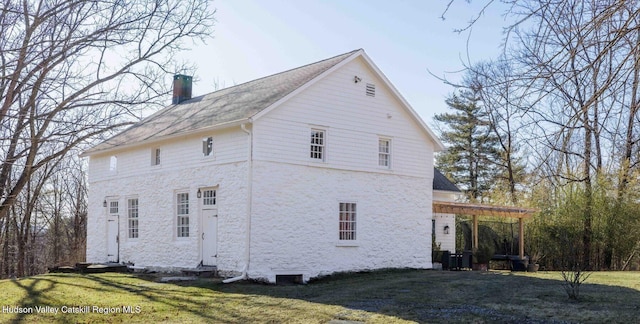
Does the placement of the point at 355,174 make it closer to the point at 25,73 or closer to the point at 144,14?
the point at 144,14

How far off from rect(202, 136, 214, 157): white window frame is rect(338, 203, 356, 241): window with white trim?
466 cm

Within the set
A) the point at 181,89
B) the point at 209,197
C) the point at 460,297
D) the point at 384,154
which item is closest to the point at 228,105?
the point at 209,197

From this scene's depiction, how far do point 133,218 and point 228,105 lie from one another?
605cm

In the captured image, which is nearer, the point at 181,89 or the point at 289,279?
the point at 289,279

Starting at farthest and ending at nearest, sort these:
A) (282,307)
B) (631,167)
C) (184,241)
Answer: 1. (631,167)
2. (184,241)
3. (282,307)

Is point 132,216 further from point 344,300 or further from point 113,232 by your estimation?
point 344,300

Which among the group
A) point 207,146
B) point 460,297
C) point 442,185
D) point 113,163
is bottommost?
point 460,297

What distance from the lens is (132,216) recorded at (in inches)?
1003

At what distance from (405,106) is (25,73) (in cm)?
1463

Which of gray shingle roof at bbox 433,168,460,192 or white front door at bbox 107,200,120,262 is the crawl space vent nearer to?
white front door at bbox 107,200,120,262

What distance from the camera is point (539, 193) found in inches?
1177

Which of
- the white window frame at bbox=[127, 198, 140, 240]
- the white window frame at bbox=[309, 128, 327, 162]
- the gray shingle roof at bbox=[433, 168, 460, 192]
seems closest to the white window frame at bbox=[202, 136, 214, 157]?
the white window frame at bbox=[309, 128, 327, 162]

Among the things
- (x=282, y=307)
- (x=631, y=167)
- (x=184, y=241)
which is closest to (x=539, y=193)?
(x=631, y=167)

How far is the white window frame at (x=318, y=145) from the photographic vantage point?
839 inches
